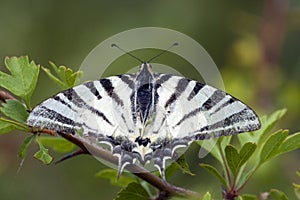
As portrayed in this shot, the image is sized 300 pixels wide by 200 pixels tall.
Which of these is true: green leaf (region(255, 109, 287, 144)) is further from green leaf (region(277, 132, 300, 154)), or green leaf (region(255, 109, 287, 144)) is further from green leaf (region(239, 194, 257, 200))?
green leaf (region(239, 194, 257, 200))

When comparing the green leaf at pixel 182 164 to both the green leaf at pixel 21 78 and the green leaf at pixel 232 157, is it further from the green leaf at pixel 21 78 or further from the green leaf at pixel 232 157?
the green leaf at pixel 21 78

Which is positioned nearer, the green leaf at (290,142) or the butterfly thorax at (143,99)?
the green leaf at (290,142)

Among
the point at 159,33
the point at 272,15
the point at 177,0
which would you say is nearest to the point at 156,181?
the point at 272,15

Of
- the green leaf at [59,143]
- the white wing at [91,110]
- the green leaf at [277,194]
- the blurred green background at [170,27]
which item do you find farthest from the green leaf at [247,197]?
the blurred green background at [170,27]

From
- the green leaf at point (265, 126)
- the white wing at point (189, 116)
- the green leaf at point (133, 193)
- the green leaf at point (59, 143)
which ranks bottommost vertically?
the green leaf at point (133, 193)

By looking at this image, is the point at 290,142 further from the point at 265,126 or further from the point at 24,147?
the point at 24,147

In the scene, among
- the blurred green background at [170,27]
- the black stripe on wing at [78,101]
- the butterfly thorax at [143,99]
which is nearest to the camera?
the black stripe on wing at [78,101]

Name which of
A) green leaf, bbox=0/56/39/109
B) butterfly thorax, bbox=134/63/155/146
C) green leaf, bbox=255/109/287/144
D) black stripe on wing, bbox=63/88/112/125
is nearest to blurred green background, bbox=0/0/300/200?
green leaf, bbox=255/109/287/144
